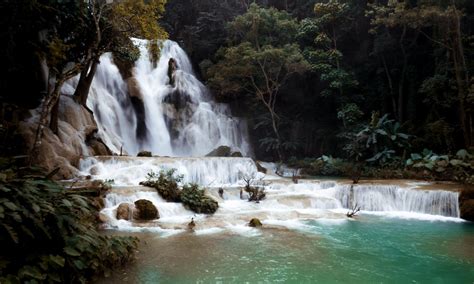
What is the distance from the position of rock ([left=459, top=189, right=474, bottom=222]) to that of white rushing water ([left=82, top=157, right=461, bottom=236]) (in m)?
0.15

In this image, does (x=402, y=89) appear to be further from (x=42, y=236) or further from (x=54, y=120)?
(x=42, y=236)

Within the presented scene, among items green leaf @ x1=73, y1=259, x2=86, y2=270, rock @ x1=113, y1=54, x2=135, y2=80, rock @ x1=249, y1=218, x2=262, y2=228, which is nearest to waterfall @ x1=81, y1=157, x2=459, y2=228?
rock @ x1=249, y1=218, x2=262, y2=228

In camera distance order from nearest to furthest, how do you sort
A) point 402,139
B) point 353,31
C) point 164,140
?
point 402,139 → point 164,140 → point 353,31

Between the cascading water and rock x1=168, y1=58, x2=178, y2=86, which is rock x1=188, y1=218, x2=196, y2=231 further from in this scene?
rock x1=168, y1=58, x2=178, y2=86

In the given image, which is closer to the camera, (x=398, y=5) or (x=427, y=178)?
(x=427, y=178)

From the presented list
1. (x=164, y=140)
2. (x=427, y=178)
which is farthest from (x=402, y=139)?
(x=164, y=140)

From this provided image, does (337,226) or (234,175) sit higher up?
(234,175)

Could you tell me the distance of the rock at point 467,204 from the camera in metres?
10.3

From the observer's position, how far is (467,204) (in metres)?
10.5

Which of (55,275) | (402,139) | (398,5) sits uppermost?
(398,5)

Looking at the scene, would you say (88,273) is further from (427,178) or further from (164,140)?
(164,140)

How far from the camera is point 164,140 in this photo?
22.0 meters

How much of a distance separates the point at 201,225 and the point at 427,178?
35.4 ft

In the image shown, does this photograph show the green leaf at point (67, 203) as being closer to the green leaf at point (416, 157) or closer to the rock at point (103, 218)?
the rock at point (103, 218)
